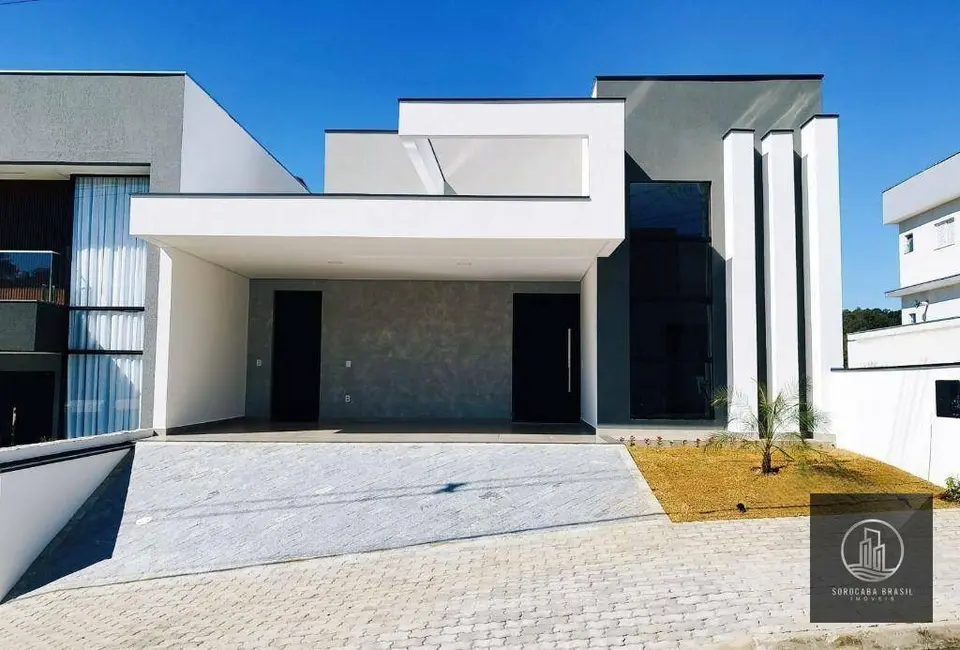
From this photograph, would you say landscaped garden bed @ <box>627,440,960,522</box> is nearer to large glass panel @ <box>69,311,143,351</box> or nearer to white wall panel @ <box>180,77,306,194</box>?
large glass panel @ <box>69,311,143,351</box>

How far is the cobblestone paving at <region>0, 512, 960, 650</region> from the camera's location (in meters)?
5.09

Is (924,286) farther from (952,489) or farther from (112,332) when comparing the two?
(112,332)

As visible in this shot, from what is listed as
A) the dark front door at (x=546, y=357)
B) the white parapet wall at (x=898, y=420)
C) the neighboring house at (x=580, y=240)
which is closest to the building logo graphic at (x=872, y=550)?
the white parapet wall at (x=898, y=420)

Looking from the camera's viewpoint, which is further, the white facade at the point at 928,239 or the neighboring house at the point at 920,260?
the white facade at the point at 928,239

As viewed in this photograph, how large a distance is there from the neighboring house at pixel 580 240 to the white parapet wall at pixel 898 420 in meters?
0.74

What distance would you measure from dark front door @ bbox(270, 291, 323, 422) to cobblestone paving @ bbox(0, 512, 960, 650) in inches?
330

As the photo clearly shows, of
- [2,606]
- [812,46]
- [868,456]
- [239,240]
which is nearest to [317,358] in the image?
[239,240]

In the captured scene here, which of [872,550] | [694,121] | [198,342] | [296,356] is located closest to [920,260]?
[694,121]

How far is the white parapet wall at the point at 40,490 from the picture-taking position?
7.82 metres

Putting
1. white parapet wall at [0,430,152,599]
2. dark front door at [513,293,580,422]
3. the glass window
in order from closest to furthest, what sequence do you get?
white parapet wall at [0,430,152,599], dark front door at [513,293,580,422], the glass window

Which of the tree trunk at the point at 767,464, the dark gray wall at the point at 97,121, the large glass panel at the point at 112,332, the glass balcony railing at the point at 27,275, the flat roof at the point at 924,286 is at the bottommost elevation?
the tree trunk at the point at 767,464

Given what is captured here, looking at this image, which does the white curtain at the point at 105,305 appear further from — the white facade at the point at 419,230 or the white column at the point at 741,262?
the white column at the point at 741,262

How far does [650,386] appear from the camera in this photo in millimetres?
12492

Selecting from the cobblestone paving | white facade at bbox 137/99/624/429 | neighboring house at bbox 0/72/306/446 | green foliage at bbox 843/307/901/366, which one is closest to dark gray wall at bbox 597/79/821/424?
white facade at bbox 137/99/624/429
